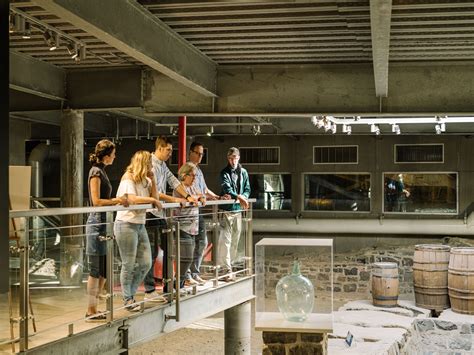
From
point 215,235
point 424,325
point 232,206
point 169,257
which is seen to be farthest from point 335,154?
point 169,257

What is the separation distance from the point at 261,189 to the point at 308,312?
11035 millimetres

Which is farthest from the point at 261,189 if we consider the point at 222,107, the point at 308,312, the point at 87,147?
the point at 308,312

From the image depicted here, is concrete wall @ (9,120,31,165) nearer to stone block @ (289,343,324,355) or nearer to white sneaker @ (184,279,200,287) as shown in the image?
white sneaker @ (184,279,200,287)

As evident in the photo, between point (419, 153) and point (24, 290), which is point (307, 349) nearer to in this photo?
point (24, 290)

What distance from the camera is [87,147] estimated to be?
17.3m

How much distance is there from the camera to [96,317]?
17.9ft

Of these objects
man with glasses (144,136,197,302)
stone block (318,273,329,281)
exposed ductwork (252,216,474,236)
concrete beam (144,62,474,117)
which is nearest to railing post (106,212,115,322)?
man with glasses (144,136,197,302)

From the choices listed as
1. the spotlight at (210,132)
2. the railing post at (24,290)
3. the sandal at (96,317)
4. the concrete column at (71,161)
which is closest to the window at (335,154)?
the spotlight at (210,132)

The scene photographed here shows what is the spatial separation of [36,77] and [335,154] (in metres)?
9.54

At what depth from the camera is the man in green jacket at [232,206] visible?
8125 millimetres

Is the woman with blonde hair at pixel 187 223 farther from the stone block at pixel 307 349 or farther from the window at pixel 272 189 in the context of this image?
the window at pixel 272 189

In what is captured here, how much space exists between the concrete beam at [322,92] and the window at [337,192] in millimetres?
8428

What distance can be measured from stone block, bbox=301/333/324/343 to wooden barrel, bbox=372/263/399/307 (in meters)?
5.84

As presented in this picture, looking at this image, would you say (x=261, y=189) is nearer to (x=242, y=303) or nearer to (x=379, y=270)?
(x=379, y=270)
